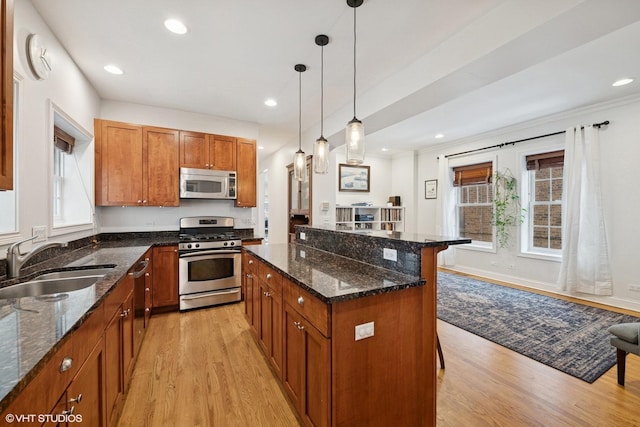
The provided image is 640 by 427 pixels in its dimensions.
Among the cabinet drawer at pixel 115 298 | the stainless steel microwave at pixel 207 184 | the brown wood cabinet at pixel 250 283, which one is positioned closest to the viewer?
the cabinet drawer at pixel 115 298

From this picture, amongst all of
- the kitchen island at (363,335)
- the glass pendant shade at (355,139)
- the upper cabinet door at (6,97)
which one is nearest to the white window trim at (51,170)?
the upper cabinet door at (6,97)

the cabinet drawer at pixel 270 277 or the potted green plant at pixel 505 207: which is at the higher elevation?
the potted green plant at pixel 505 207

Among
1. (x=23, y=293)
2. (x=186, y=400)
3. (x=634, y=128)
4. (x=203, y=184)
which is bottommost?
(x=186, y=400)

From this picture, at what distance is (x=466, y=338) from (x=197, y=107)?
452 cm

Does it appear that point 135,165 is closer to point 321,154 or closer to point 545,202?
point 321,154

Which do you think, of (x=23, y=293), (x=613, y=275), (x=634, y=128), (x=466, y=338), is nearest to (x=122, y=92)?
(x=23, y=293)

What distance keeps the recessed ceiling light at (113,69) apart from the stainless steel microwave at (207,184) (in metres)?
1.30

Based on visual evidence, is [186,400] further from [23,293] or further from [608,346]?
[608,346]

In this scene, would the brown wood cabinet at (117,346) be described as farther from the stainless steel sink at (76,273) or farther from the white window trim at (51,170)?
the white window trim at (51,170)

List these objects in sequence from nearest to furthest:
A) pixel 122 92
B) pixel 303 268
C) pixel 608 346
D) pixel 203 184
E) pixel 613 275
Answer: pixel 303 268 → pixel 608 346 → pixel 122 92 → pixel 613 275 → pixel 203 184

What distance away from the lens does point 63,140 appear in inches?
112

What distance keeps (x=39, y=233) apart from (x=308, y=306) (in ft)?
7.20

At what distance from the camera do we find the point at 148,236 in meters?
3.92

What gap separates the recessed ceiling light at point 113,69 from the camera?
2.84 m
